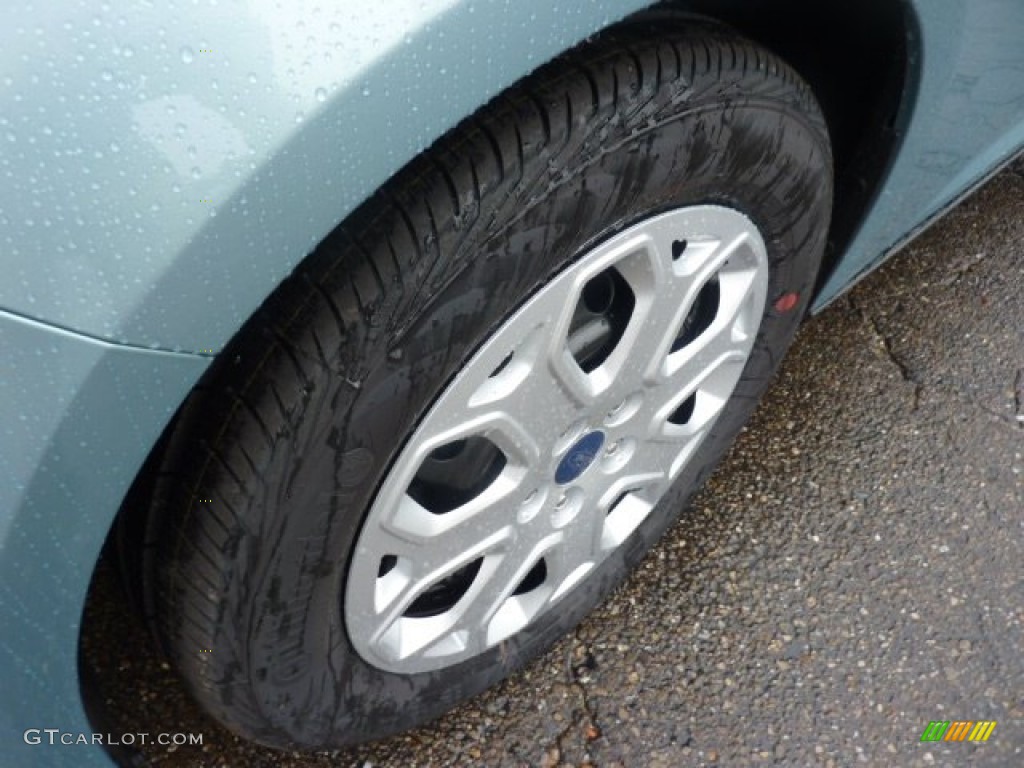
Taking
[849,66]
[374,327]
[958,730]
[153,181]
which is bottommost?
[958,730]

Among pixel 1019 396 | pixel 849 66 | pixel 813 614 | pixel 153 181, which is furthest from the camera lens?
pixel 1019 396

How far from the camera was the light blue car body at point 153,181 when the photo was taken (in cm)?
72

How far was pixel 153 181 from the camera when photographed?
735 mm

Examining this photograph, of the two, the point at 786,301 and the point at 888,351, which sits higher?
the point at 786,301

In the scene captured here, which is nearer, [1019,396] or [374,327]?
[374,327]

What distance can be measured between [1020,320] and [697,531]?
0.95 metres

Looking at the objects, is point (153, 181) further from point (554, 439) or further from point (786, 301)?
point (786, 301)

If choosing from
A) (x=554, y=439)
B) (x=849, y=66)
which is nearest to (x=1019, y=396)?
(x=849, y=66)

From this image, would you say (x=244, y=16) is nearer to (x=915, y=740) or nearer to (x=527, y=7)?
(x=527, y=7)

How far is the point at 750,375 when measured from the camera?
1591mm

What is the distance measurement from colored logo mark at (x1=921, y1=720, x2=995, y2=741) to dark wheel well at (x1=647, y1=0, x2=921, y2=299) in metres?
0.72

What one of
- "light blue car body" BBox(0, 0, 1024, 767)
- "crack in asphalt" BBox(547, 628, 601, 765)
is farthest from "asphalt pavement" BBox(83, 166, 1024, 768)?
"light blue car body" BBox(0, 0, 1024, 767)

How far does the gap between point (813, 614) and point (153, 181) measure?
51.8 inches

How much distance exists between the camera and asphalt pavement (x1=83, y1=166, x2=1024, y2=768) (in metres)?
1.50
